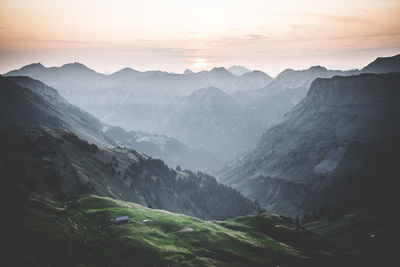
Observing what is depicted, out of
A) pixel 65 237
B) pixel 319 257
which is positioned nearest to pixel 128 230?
pixel 65 237

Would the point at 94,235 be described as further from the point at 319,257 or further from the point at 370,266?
the point at 370,266

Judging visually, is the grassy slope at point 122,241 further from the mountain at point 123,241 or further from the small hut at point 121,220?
the small hut at point 121,220

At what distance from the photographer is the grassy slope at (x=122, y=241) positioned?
9188cm

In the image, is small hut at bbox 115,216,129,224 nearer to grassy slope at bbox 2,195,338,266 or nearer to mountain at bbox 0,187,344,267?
mountain at bbox 0,187,344,267

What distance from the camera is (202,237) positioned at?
427ft

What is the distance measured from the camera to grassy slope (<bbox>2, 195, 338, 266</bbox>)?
91875 mm

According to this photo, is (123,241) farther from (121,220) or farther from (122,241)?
(121,220)

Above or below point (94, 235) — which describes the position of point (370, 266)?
below

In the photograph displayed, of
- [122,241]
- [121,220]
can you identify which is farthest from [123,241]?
[121,220]

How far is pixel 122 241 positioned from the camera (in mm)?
107375

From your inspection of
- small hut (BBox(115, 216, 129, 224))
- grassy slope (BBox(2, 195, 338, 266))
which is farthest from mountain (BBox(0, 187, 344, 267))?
small hut (BBox(115, 216, 129, 224))

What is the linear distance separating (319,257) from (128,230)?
86439 mm

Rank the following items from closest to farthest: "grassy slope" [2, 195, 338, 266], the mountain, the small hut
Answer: the mountain → "grassy slope" [2, 195, 338, 266] → the small hut

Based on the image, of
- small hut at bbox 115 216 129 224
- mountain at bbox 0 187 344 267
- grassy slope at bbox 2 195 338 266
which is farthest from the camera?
small hut at bbox 115 216 129 224
